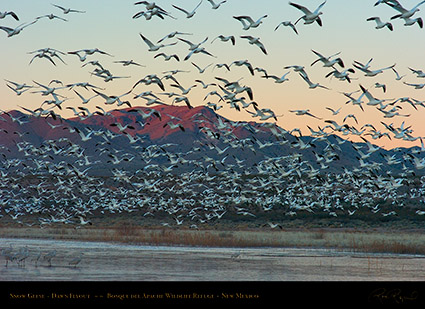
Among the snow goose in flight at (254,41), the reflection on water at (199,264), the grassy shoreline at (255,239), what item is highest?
the snow goose in flight at (254,41)

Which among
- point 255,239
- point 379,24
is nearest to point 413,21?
point 379,24

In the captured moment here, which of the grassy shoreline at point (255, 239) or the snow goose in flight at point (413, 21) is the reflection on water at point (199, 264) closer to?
the grassy shoreline at point (255, 239)

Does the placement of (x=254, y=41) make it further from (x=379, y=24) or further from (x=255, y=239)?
(x=255, y=239)

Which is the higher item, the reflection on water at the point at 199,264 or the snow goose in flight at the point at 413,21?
the snow goose in flight at the point at 413,21

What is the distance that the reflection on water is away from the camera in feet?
93.7
